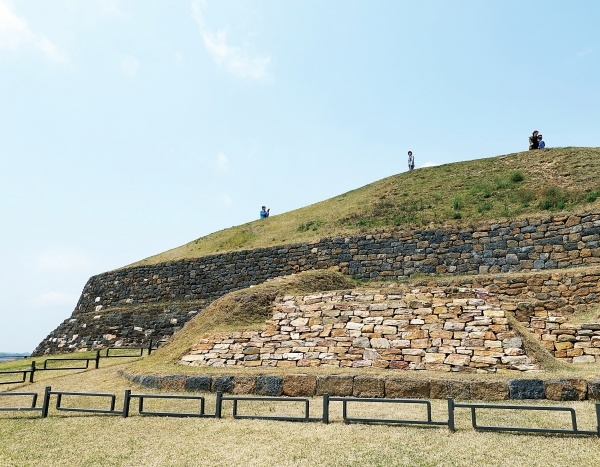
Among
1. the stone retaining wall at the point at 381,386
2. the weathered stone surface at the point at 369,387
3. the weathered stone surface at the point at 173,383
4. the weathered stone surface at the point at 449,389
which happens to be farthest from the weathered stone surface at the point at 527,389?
the weathered stone surface at the point at 173,383

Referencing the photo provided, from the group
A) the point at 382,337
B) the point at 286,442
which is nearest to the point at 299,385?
the point at 382,337

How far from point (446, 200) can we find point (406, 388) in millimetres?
16549

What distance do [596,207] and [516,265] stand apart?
3888 mm

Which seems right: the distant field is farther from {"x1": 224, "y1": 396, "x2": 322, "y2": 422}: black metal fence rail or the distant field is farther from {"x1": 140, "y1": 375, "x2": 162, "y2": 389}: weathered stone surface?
{"x1": 140, "y1": 375, "x2": 162, "y2": 389}: weathered stone surface

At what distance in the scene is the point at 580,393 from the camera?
352 inches

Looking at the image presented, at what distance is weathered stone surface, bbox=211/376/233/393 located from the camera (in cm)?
1113

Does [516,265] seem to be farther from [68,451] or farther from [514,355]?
[68,451]

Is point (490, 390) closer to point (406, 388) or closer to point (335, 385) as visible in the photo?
point (406, 388)

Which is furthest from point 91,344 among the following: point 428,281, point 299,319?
point 428,281

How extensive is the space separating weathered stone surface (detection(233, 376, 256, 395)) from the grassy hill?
1357 centimetres

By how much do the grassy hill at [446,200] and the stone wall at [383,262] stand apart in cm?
147

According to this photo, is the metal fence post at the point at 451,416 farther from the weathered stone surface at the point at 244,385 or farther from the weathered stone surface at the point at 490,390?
the weathered stone surface at the point at 244,385

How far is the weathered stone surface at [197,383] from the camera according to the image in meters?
11.3

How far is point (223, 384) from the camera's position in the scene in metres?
11.2
